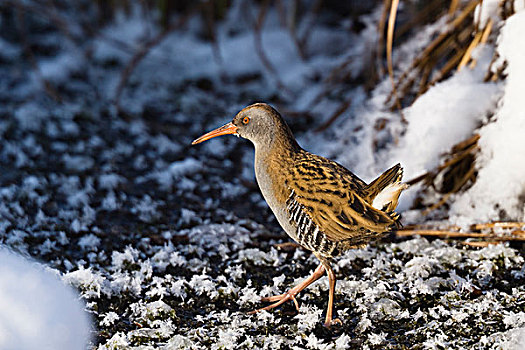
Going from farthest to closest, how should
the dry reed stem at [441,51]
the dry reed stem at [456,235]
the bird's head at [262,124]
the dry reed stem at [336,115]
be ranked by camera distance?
the dry reed stem at [336,115] < the dry reed stem at [441,51] < the dry reed stem at [456,235] < the bird's head at [262,124]

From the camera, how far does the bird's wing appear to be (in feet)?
6.42

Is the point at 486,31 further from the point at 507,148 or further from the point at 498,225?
the point at 498,225

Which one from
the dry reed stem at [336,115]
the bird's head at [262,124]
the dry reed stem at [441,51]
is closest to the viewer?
the bird's head at [262,124]

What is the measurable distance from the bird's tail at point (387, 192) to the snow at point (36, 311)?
1032mm

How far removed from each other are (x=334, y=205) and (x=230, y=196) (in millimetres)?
1093

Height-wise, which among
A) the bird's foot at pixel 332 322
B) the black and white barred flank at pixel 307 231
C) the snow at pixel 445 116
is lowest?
the bird's foot at pixel 332 322

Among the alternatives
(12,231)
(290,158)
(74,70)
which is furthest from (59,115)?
(290,158)

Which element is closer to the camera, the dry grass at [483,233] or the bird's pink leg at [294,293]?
the bird's pink leg at [294,293]

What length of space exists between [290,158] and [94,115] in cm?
197

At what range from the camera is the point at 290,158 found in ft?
7.14

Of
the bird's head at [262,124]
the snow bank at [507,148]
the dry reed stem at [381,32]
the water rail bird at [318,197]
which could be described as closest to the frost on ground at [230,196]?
the snow bank at [507,148]

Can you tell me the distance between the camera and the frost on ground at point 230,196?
198 cm

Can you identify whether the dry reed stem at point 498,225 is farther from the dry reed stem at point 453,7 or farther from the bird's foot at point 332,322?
the dry reed stem at point 453,7

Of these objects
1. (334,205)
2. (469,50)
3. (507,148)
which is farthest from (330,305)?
(469,50)
